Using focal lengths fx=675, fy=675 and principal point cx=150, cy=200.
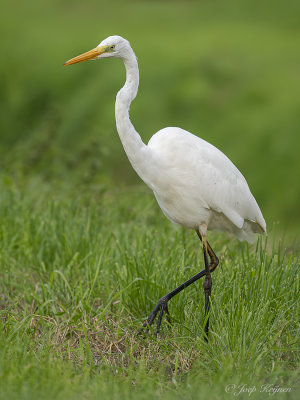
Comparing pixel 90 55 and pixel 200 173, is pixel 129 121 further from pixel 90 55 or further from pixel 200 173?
pixel 200 173

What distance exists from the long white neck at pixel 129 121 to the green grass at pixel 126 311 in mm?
644

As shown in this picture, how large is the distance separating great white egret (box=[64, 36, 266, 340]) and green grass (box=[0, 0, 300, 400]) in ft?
0.72

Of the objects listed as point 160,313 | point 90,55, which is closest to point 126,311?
point 160,313

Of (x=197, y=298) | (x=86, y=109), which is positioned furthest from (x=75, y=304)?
(x=86, y=109)

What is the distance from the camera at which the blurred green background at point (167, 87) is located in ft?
25.3

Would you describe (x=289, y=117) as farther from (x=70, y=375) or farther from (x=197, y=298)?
(x=70, y=375)

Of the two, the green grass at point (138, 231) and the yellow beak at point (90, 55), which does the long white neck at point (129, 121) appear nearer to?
the yellow beak at point (90, 55)

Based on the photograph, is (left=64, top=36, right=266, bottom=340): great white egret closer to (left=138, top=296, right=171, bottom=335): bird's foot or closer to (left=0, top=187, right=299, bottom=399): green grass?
(left=138, top=296, right=171, bottom=335): bird's foot

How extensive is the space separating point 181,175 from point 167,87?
A: 20.9 feet

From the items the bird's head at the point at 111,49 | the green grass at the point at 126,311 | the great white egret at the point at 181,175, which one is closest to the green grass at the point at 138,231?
the green grass at the point at 126,311

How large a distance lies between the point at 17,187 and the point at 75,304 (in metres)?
2.11

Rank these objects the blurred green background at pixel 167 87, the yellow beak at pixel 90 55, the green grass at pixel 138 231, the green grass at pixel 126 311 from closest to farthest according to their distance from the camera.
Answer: the green grass at pixel 126 311, the green grass at pixel 138 231, the yellow beak at pixel 90 55, the blurred green background at pixel 167 87

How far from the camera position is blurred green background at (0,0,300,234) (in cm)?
772

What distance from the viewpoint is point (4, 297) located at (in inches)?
144
